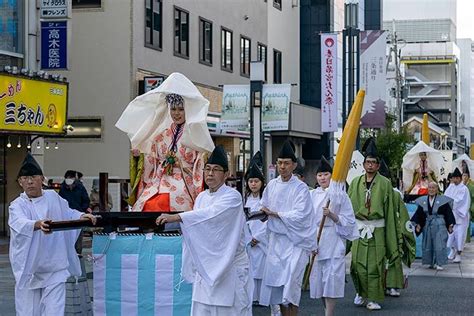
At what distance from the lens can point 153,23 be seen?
3000 centimetres

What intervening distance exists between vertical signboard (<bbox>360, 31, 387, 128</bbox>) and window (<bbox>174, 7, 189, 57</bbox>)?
7556mm

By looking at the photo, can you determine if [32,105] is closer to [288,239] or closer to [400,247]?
[400,247]

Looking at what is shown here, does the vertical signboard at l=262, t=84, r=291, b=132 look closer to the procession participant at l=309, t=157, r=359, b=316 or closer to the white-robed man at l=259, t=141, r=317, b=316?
→ the procession participant at l=309, t=157, r=359, b=316

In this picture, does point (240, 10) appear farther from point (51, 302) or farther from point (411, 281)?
point (51, 302)

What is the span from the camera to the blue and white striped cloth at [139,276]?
8695mm

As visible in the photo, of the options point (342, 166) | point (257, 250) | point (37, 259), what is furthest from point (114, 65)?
point (37, 259)

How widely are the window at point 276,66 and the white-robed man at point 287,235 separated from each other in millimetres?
33410

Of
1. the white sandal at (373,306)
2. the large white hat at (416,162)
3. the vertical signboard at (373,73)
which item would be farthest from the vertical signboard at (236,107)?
the white sandal at (373,306)

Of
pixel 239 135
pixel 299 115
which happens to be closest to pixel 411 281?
pixel 239 135

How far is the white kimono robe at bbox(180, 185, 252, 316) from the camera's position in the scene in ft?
24.8

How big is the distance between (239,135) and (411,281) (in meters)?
20.4

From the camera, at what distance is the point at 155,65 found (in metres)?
30.2

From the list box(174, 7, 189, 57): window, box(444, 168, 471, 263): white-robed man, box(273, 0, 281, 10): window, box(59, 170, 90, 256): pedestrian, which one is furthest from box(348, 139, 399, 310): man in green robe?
box(273, 0, 281, 10): window

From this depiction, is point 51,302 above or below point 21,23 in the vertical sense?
below
